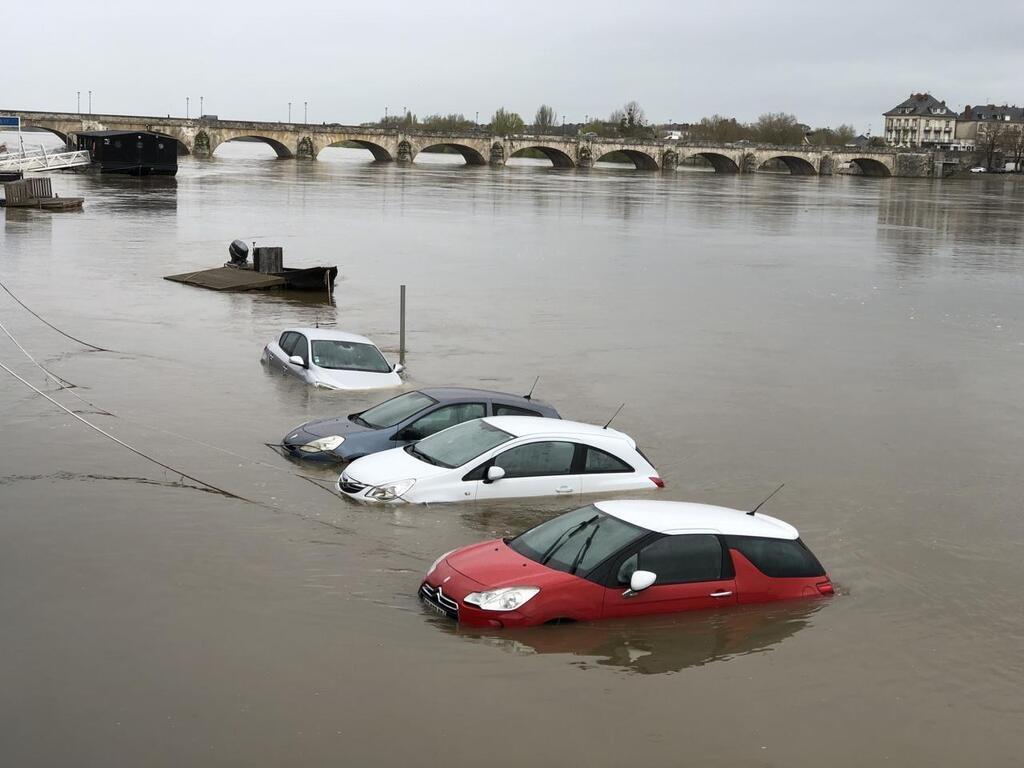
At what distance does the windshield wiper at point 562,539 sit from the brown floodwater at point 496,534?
66cm

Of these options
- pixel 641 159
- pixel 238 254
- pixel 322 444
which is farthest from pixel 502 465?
pixel 641 159

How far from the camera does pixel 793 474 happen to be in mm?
16719

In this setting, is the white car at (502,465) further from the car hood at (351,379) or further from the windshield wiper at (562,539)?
the car hood at (351,379)

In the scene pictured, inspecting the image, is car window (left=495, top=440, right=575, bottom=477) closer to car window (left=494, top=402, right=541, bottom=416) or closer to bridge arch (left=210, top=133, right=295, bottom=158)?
car window (left=494, top=402, right=541, bottom=416)

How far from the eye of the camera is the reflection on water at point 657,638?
9.60 m

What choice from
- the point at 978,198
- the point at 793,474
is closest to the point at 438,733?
the point at 793,474

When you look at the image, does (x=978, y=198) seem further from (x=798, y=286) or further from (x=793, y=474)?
(x=793, y=474)

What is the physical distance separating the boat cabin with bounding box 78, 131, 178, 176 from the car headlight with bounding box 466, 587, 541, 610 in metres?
81.0

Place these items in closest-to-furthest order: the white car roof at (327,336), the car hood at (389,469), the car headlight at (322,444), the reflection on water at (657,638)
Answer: the reflection on water at (657,638)
the car hood at (389,469)
the car headlight at (322,444)
the white car roof at (327,336)

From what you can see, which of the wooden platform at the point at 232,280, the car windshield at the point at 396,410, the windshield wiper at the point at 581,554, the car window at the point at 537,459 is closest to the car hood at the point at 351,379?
the car windshield at the point at 396,410

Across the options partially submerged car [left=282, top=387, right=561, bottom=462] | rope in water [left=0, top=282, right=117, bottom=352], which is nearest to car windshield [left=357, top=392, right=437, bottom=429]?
partially submerged car [left=282, top=387, right=561, bottom=462]

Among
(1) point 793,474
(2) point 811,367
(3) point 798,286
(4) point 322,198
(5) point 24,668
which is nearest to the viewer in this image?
(5) point 24,668

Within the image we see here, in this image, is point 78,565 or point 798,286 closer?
point 78,565

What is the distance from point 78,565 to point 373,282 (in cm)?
2615
